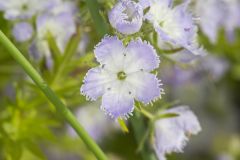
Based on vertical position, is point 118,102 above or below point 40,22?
below

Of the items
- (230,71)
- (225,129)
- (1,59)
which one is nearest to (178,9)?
(1,59)

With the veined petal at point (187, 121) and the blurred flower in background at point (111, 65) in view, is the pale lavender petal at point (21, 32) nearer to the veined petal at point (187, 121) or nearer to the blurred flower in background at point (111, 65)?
the blurred flower in background at point (111, 65)

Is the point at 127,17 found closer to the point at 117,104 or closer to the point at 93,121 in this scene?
the point at 117,104

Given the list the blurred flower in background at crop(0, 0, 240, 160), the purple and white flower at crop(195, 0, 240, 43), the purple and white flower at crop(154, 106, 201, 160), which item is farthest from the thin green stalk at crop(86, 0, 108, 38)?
the purple and white flower at crop(195, 0, 240, 43)

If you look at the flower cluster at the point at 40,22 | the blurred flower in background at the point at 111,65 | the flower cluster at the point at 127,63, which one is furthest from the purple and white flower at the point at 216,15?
the flower cluster at the point at 127,63

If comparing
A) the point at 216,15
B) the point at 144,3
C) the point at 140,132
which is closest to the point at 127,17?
the point at 144,3
